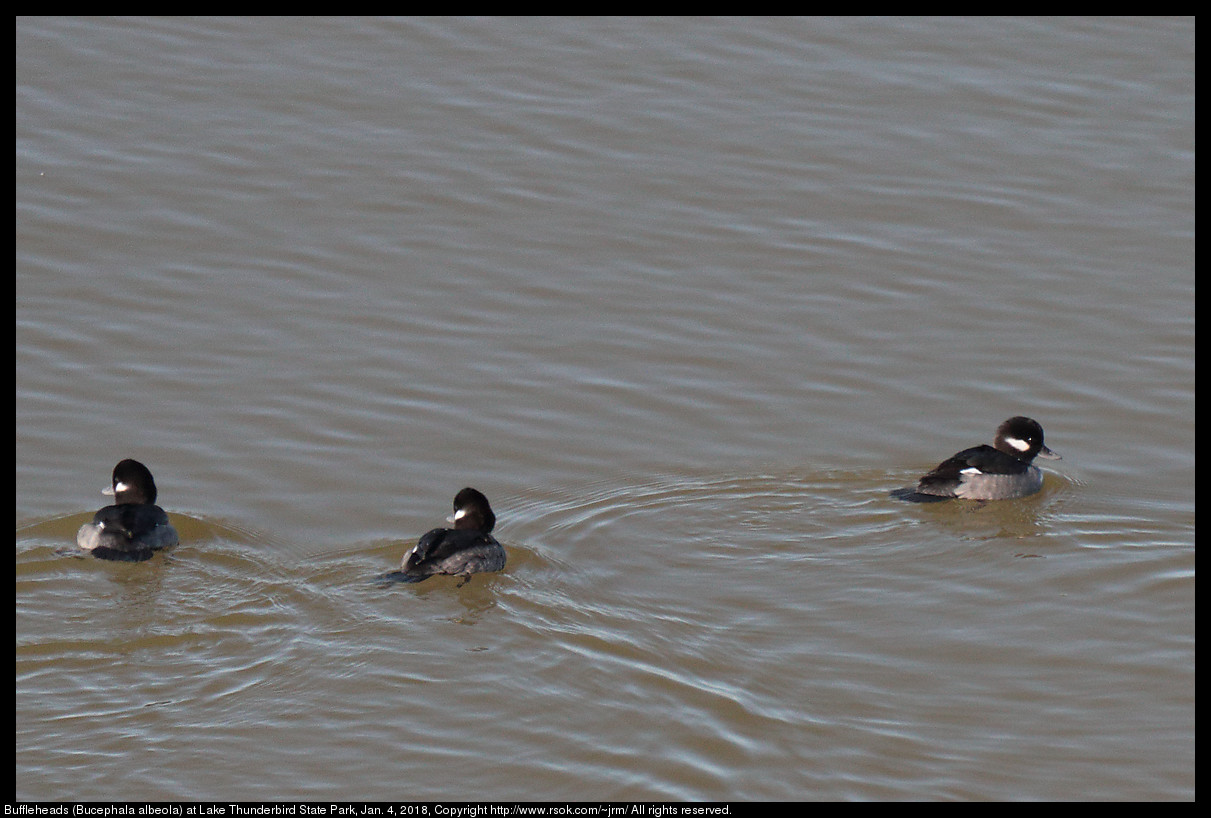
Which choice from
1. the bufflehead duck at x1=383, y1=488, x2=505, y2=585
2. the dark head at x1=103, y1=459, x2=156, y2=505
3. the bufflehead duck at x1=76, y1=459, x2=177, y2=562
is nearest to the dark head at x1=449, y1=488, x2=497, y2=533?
the bufflehead duck at x1=383, y1=488, x2=505, y2=585

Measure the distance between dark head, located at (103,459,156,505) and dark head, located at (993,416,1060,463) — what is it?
17.1 feet

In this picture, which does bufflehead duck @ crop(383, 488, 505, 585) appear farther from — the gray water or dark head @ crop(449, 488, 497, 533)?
the gray water

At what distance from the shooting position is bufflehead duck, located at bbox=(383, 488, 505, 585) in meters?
8.86

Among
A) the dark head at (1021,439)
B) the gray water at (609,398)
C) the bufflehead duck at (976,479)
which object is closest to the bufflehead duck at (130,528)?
the gray water at (609,398)

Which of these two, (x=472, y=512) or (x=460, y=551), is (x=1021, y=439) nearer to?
(x=472, y=512)

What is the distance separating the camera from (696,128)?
15141 millimetres

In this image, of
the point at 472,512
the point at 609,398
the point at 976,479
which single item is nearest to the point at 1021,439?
the point at 976,479

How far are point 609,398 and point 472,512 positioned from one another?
2.23 metres

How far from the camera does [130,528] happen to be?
8938 millimetres

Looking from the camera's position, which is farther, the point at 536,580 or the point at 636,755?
the point at 536,580

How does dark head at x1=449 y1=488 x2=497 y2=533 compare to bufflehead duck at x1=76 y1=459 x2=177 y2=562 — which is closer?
bufflehead duck at x1=76 y1=459 x2=177 y2=562

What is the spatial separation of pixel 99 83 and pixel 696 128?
18.2 feet

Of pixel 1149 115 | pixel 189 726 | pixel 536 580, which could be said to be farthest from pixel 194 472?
pixel 1149 115

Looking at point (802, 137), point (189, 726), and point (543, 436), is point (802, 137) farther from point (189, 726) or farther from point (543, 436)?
point (189, 726)
